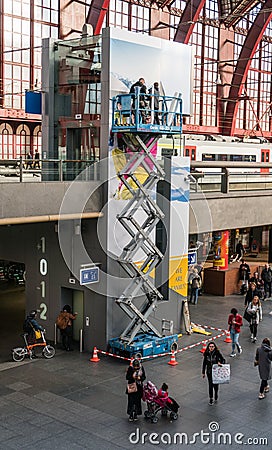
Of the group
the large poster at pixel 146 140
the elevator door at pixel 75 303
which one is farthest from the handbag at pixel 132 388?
the elevator door at pixel 75 303

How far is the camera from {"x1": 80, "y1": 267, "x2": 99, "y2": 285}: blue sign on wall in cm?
1775

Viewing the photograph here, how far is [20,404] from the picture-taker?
14.1m

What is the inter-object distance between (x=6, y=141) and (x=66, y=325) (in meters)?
22.4

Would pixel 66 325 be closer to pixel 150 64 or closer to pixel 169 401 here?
pixel 169 401

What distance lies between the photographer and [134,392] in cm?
1295

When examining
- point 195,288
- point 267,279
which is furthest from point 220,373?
point 267,279

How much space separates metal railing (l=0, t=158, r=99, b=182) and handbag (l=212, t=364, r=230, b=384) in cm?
646

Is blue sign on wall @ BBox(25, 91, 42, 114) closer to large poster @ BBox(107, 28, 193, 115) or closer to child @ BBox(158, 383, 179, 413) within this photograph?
large poster @ BBox(107, 28, 193, 115)

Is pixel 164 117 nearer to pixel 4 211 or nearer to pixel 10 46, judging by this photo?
pixel 4 211

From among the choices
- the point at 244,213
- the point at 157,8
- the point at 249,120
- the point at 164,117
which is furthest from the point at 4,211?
the point at 249,120

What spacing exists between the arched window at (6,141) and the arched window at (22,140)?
499mm

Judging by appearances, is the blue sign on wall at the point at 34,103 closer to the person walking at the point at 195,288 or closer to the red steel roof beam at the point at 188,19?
the person walking at the point at 195,288

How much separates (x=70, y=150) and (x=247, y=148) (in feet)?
67.9

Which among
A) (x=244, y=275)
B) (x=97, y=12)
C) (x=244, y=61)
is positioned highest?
(x=97, y=12)
